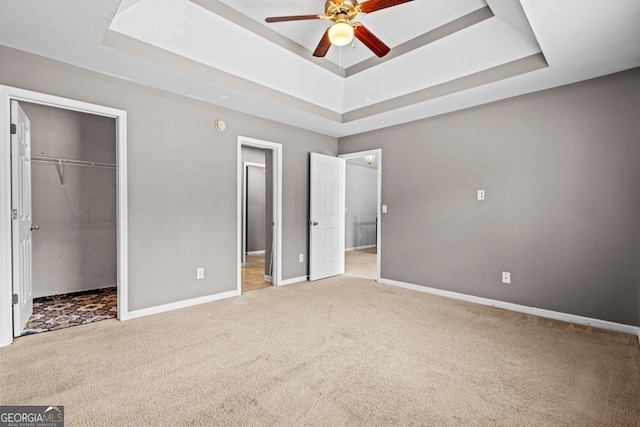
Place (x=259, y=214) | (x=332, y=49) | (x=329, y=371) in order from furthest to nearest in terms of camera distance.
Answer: (x=259, y=214) → (x=332, y=49) → (x=329, y=371)

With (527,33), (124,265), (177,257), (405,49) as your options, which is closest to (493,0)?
(527,33)

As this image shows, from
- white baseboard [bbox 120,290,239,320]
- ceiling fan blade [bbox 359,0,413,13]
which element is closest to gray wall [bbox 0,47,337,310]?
white baseboard [bbox 120,290,239,320]

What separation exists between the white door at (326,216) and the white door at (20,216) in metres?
3.28

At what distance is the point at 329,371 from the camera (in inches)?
82.7

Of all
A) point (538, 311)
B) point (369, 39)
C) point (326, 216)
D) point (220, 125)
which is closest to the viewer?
point (369, 39)

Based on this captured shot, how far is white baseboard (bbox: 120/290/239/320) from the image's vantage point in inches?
123

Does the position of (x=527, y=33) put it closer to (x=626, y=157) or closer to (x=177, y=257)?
(x=626, y=157)

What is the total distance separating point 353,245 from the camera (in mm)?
8688

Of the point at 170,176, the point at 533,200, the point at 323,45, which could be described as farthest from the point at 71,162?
the point at 533,200

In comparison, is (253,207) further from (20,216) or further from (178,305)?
(20,216)

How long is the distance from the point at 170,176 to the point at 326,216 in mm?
2461

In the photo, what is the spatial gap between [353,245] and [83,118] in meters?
6.66

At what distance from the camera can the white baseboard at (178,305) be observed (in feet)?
10.2

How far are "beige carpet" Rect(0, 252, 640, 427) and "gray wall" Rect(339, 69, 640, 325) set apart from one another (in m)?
0.46
